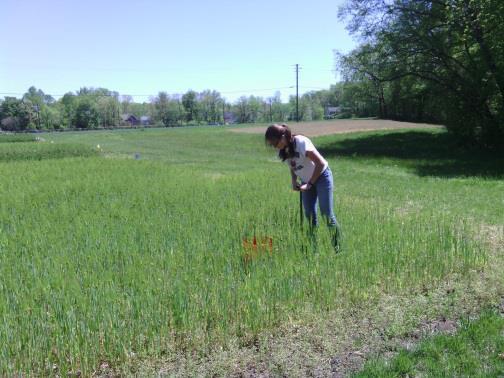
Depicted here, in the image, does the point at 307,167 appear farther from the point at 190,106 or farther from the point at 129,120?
the point at 129,120

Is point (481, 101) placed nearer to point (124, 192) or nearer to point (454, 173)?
point (454, 173)

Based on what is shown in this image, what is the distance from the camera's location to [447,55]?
19.4 m

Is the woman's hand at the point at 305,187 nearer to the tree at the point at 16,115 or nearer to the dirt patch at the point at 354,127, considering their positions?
the dirt patch at the point at 354,127

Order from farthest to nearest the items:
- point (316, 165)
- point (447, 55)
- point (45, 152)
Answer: point (45, 152) → point (447, 55) → point (316, 165)

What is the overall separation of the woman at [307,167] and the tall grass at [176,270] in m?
0.37

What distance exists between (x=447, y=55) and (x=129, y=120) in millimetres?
111839

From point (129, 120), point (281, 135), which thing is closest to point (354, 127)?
point (281, 135)

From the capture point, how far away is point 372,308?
4.28 metres

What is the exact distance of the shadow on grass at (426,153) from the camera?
14801 mm

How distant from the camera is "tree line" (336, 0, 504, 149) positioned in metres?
17.4

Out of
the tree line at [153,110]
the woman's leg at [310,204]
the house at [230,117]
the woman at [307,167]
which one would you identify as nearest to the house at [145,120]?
the tree line at [153,110]

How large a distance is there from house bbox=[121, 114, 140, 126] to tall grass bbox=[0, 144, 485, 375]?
116m

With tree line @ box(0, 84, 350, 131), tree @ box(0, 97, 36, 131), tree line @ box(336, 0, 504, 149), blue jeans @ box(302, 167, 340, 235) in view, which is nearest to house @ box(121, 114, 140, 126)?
tree line @ box(0, 84, 350, 131)

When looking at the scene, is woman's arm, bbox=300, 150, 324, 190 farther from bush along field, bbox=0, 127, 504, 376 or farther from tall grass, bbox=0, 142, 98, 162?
tall grass, bbox=0, 142, 98, 162
